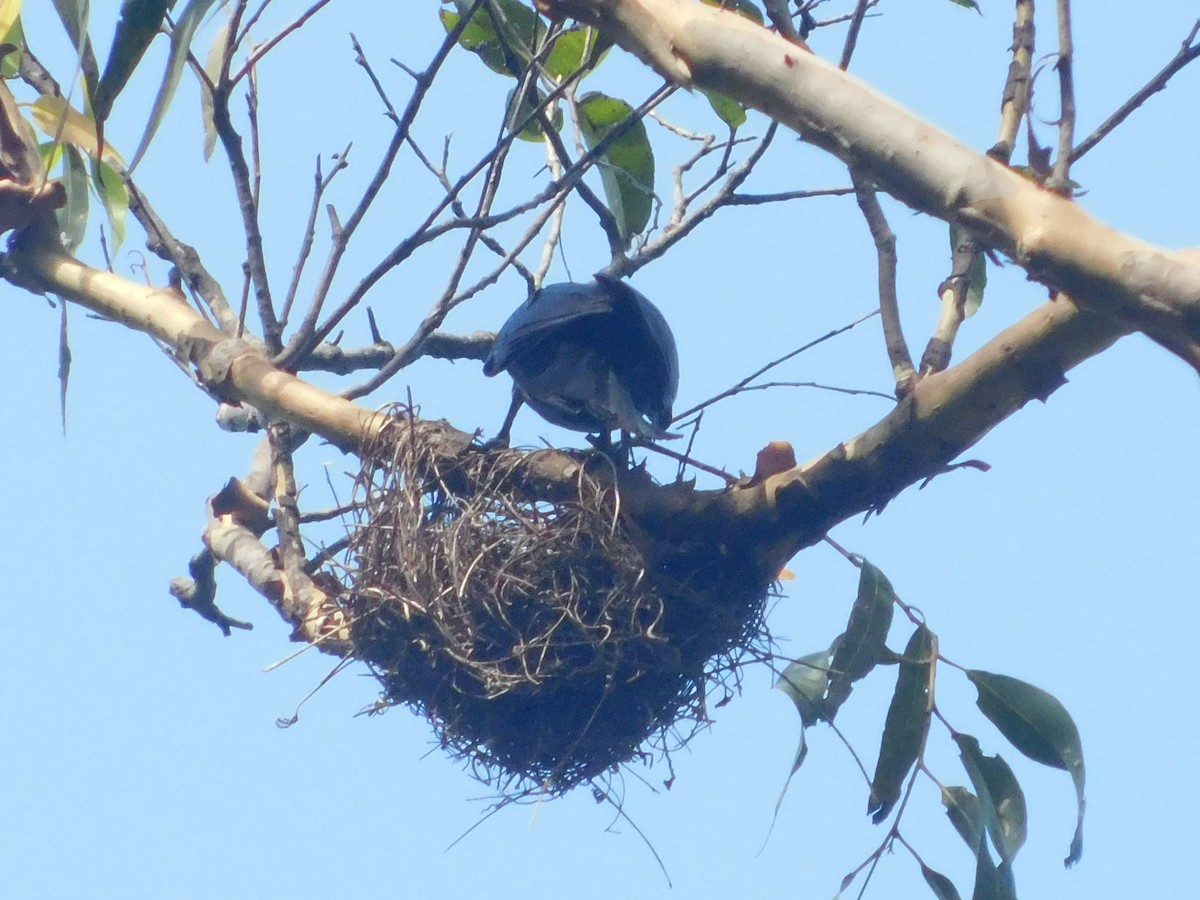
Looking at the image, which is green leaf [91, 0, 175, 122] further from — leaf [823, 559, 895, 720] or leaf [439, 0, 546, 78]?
leaf [823, 559, 895, 720]

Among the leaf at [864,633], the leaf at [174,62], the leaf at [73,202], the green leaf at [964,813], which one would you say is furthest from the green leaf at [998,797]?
the leaf at [73,202]

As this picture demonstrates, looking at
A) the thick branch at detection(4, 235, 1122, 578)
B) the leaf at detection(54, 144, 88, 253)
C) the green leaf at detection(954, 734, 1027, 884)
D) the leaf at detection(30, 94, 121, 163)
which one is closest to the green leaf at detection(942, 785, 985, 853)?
the green leaf at detection(954, 734, 1027, 884)

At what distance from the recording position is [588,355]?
424 cm

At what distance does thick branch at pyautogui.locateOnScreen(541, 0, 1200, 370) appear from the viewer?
72.7 inches

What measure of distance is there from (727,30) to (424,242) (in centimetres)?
138

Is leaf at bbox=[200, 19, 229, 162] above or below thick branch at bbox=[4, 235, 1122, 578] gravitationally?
above

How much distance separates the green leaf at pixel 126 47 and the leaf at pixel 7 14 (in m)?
1.95

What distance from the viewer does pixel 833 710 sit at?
3646 mm

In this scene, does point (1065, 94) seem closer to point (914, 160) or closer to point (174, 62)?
point (914, 160)

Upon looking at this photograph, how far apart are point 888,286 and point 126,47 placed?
5.79ft

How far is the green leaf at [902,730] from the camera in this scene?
3.49 m

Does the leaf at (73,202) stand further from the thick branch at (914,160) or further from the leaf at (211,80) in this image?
the thick branch at (914,160)

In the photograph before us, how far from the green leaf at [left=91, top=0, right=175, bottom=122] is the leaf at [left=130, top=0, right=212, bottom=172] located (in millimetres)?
62

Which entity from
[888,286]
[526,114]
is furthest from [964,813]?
[526,114]
